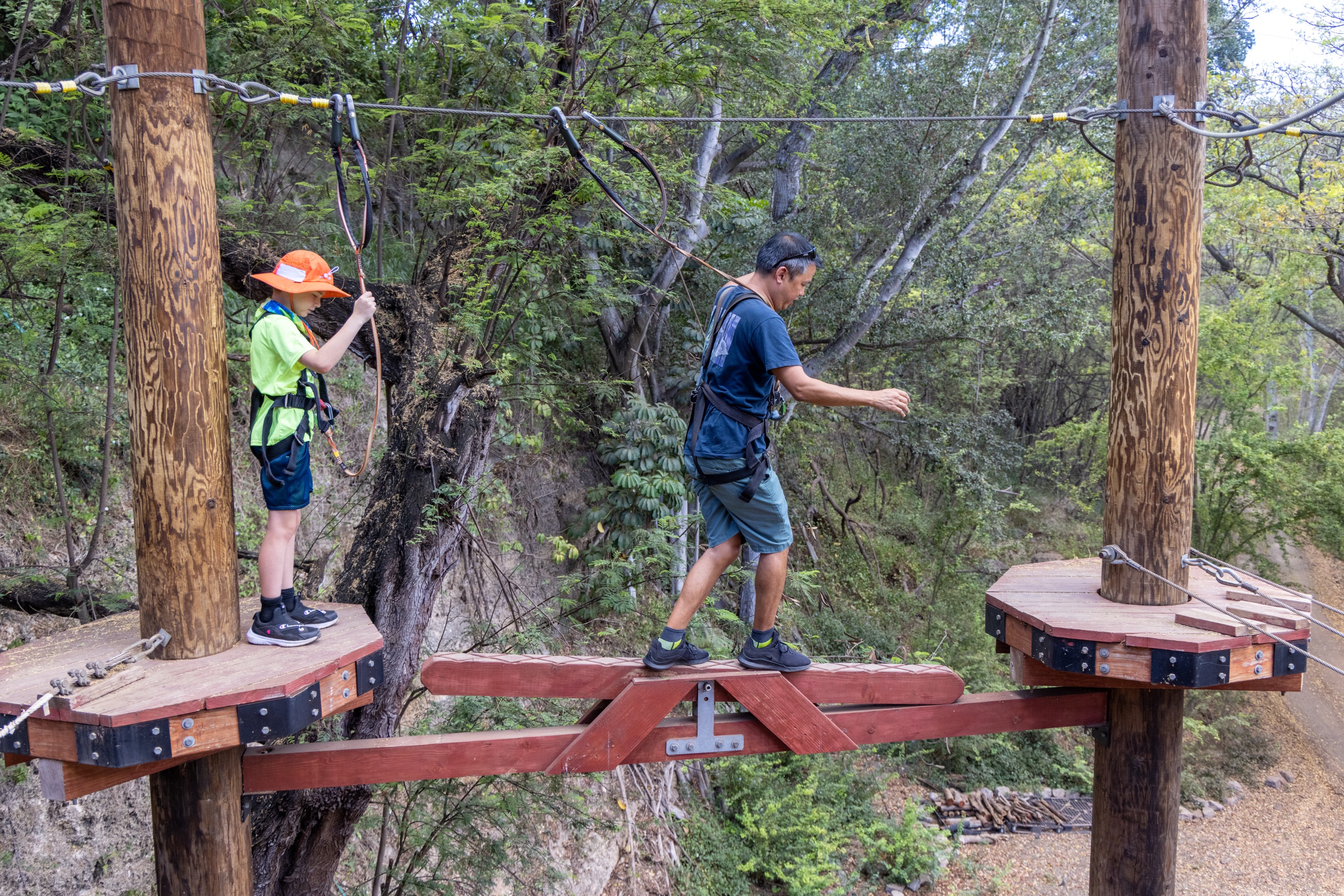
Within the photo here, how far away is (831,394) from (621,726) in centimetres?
145

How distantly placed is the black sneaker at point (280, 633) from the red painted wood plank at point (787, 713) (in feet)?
4.92

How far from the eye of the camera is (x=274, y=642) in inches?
115

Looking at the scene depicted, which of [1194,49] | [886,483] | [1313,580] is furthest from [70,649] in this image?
[1313,580]

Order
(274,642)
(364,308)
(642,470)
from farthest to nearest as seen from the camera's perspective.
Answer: (642,470) < (364,308) < (274,642)

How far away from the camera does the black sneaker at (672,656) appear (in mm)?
3303

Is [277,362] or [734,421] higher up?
[277,362]

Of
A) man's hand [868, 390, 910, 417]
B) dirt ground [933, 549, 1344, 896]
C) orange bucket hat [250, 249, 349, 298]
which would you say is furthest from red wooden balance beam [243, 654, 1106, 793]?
dirt ground [933, 549, 1344, 896]

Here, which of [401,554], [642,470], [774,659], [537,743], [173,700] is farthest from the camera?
[642,470]

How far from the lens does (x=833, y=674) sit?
3434mm

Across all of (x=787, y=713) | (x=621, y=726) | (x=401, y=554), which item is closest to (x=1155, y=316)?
(x=787, y=713)

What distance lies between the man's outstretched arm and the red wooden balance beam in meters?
1.08

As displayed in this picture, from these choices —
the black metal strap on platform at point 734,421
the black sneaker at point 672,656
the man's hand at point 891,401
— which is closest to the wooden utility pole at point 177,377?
the black sneaker at point 672,656

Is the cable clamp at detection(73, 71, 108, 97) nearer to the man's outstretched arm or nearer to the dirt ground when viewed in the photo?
the man's outstretched arm

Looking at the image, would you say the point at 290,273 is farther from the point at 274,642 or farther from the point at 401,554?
the point at 401,554
